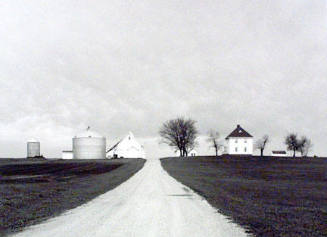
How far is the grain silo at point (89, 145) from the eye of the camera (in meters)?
107

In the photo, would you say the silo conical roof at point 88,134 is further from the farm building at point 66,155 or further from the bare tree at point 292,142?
the bare tree at point 292,142

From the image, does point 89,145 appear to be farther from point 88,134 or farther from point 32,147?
point 32,147

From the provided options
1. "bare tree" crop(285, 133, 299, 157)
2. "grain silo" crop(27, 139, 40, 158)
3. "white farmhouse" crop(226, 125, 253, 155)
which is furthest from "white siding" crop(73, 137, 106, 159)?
"bare tree" crop(285, 133, 299, 157)

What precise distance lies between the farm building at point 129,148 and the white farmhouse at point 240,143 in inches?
1086

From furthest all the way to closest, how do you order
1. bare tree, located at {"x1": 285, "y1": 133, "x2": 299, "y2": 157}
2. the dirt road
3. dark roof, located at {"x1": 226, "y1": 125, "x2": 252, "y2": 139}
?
bare tree, located at {"x1": 285, "y1": 133, "x2": 299, "y2": 157}, dark roof, located at {"x1": 226, "y1": 125, "x2": 252, "y2": 139}, the dirt road

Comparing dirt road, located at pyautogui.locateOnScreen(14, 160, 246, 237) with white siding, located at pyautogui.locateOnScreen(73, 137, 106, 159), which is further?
white siding, located at pyautogui.locateOnScreen(73, 137, 106, 159)

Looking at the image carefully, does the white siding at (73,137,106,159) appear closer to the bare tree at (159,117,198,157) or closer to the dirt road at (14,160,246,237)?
the bare tree at (159,117,198,157)

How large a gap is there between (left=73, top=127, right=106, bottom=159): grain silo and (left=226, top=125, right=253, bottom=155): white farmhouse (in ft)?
132

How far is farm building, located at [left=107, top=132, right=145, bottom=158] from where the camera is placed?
398ft

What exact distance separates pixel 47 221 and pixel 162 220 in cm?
378

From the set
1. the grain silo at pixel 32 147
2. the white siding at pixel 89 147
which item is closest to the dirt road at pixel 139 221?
the white siding at pixel 89 147

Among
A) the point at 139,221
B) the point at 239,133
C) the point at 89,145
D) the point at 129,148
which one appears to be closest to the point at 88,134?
the point at 89,145

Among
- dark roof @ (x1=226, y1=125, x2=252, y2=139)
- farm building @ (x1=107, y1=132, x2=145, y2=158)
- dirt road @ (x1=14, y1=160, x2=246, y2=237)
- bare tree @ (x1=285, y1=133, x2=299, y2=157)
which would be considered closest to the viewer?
dirt road @ (x1=14, y1=160, x2=246, y2=237)

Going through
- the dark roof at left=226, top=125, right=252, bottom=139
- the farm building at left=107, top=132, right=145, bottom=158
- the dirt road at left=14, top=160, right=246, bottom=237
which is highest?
the dark roof at left=226, top=125, right=252, bottom=139
